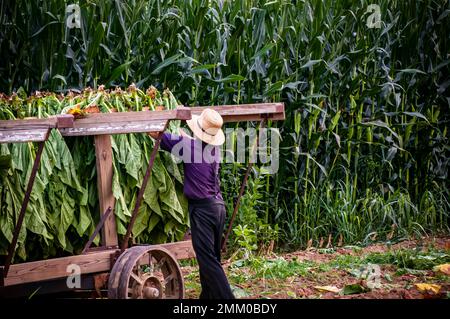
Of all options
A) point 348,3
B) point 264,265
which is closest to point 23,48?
point 264,265

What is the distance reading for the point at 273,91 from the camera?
8.52 meters

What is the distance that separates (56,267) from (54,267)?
0.04 ft

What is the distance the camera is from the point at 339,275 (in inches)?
284

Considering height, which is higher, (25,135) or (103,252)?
(25,135)

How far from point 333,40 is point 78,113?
4.73 meters

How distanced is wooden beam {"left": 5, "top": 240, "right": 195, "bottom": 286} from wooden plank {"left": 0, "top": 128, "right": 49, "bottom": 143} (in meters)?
0.80

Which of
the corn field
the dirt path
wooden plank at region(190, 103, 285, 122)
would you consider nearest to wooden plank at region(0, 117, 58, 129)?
wooden plank at region(190, 103, 285, 122)

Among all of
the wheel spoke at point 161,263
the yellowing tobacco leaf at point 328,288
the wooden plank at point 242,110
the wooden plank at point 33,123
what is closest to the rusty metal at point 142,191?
the wheel spoke at point 161,263

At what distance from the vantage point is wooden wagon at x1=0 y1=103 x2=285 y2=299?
16.7 feet

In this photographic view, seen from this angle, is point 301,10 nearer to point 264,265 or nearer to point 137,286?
point 264,265

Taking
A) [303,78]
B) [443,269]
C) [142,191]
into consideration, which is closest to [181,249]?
[142,191]

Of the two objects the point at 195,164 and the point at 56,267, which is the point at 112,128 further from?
the point at 56,267

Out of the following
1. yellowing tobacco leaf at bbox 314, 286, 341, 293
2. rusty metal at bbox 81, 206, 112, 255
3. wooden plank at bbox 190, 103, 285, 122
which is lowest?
yellowing tobacco leaf at bbox 314, 286, 341, 293

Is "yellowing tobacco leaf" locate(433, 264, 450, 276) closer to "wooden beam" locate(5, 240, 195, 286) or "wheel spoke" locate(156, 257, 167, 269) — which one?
"wheel spoke" locate(156, 257, 167, 269)
